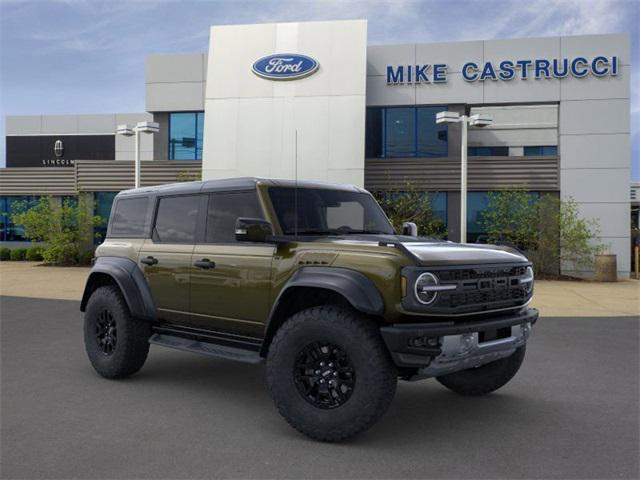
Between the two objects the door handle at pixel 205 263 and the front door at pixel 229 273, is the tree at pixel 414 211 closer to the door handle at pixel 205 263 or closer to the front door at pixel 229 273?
the front door at pixel 229 273

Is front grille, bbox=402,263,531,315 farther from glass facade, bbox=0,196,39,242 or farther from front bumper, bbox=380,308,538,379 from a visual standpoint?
glass facade, bbox=0,196,39,242

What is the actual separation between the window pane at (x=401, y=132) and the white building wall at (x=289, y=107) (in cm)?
284

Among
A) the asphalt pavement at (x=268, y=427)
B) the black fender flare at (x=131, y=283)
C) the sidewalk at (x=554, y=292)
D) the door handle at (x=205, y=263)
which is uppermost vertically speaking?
the door handle at (x=205, y=263)

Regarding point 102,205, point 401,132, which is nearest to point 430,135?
point 401,132

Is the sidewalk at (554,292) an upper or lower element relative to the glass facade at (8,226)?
lower

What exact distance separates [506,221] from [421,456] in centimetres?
1801

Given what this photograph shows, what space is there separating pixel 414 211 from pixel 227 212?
16.3 m

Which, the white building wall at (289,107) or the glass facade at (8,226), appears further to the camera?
A: the glass facade at (8,226)

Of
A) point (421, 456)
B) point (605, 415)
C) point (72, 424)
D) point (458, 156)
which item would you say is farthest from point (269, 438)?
point (458, 156)

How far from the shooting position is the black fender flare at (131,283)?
18.5 feet

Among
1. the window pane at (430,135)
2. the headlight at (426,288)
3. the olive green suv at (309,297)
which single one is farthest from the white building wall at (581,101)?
the headlight at (426,288)

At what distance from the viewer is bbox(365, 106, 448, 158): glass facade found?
75.2 feet

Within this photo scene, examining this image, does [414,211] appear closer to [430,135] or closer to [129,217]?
[430,135]

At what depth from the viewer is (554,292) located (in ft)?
51.4
